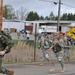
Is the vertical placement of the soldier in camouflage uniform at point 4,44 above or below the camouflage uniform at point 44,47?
above

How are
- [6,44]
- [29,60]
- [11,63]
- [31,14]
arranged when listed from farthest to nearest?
[31,14] < [29,60] < [11,63] < [6,44]

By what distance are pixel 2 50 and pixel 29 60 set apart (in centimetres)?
876

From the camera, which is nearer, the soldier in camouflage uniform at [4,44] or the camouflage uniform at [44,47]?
the soldier in camouflage uniform at [4,44]

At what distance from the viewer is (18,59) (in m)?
16.9

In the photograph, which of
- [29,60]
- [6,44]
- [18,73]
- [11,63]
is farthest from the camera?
[29,60]

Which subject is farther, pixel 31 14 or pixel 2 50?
pixel 31 14

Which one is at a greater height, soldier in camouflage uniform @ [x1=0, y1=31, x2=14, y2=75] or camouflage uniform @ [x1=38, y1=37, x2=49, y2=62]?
soldier in camouflage uniform @ [x1=0, y1=31, x2=14, y2=75]

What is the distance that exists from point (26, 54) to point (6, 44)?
903 centimetres

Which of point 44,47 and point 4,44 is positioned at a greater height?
point 4,44

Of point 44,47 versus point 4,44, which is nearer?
point 4,44

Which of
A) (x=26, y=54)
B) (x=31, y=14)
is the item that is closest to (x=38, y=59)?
(x=26, y=54)

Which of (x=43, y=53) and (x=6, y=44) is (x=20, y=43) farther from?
(x=6, y=44)

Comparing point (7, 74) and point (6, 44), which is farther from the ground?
point (6, 44)

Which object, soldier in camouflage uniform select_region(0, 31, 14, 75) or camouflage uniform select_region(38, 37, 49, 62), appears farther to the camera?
camouflage uniform select_region(38, 37, 49, 62)
